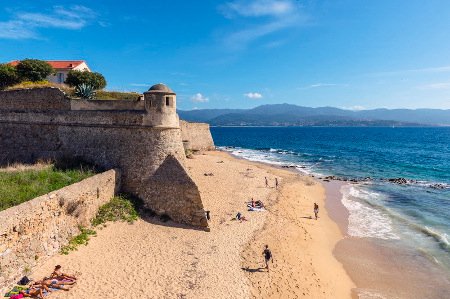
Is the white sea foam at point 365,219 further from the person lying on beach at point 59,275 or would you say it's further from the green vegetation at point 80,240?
the person lying on beach at point 59,275

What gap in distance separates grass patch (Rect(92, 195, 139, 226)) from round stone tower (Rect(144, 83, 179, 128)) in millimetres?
4821

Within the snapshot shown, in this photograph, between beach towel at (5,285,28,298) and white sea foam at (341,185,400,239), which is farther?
white sea foam at (341,185,400,239)

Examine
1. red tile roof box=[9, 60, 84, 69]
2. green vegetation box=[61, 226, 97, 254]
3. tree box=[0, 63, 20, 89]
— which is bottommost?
green vegetation box=[61, 226, 97, 254]

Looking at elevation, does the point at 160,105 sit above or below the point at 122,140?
above

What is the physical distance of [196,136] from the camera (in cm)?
5634

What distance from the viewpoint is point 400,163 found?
178 ft

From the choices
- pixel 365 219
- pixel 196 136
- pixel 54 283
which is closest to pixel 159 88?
pixel 54 283

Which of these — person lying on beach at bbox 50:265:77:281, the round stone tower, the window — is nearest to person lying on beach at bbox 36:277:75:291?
person lying on beach at bbox 50:265:77:281

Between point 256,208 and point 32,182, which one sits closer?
point 32,182

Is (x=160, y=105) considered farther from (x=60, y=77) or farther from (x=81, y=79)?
(x=60, y=77)

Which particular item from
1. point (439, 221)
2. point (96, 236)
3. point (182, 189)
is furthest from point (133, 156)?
point (439, 221)

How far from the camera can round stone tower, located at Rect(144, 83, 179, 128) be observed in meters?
19.0

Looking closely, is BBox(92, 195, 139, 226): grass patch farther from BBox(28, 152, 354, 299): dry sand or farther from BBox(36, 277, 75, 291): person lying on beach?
BBox(36, 277, 75, 291): person lying on beach

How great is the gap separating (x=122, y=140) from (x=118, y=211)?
4568 millimetres
